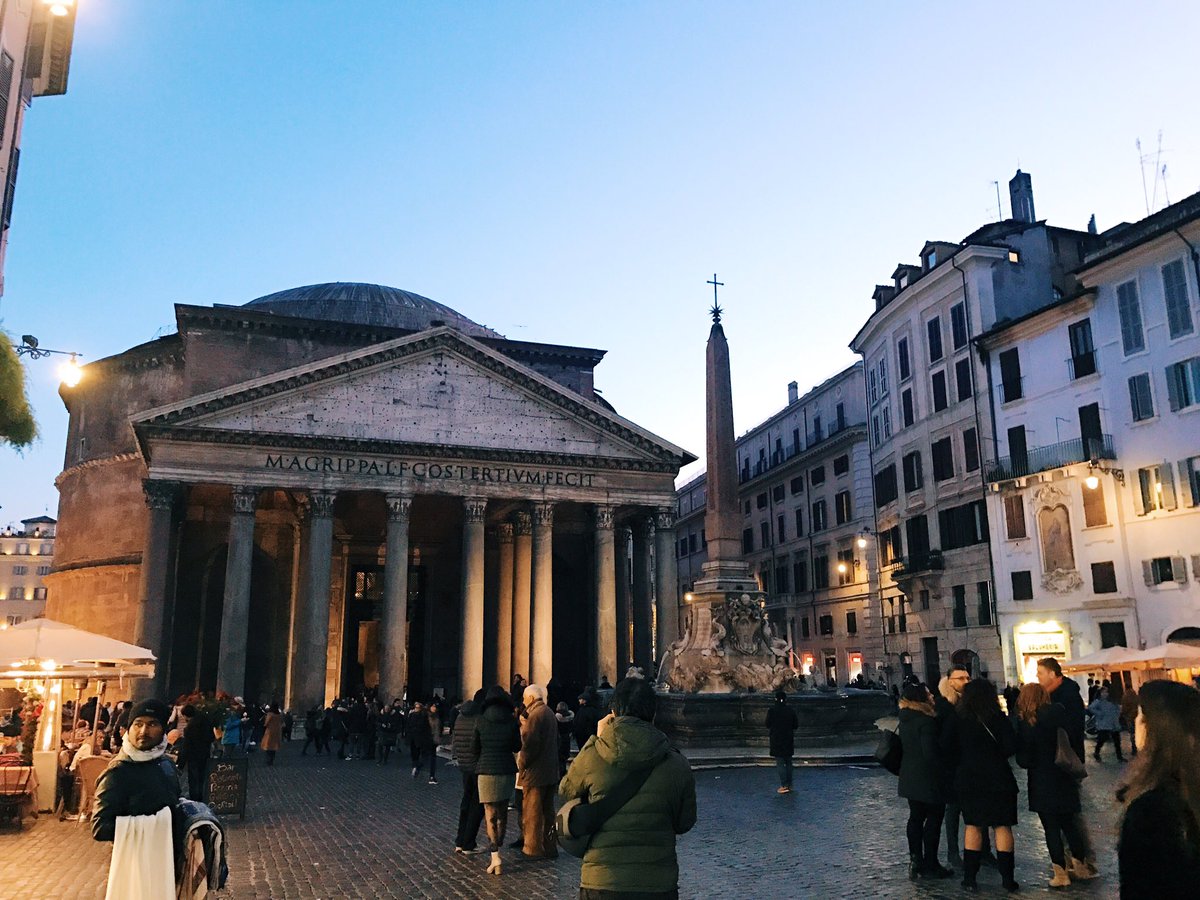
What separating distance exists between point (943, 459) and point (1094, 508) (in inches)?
263

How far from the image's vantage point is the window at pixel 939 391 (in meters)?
32.9

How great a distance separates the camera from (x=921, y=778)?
7.15m

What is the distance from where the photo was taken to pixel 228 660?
2725 cm

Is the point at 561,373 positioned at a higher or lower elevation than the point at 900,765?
higher

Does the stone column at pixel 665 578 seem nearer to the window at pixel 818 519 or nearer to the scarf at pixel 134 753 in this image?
the window at pixel 818 519

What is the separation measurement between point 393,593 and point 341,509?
7.83m

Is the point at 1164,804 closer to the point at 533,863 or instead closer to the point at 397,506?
the point at 533,863

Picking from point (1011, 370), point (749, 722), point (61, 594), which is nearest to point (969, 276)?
point (1011, 370)

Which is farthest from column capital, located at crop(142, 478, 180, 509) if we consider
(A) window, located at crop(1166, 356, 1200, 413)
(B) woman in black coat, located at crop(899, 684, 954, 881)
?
(A) window, located at crop(1166, 356, 1200, 413)

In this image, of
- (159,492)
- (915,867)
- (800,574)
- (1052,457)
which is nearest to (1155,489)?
(1052,457)

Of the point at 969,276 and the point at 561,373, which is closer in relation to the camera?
the point at 969,276

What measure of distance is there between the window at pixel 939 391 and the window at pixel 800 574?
1444 cm

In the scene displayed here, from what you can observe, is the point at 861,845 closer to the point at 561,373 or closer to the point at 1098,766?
the point at 1098,766

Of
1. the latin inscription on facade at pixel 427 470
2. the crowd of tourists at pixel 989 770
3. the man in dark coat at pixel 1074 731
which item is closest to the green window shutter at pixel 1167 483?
the latin inscription on facade at pixel 427 470
